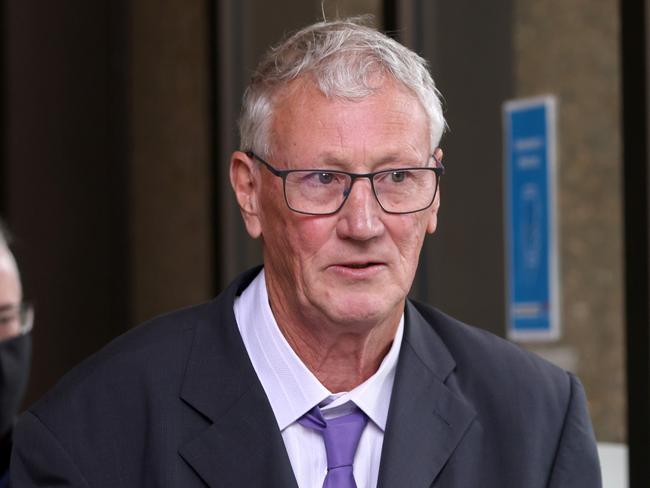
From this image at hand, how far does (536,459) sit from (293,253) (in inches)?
24.5

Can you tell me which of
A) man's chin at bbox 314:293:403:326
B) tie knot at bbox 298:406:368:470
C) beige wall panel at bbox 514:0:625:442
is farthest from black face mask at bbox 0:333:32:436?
beige wall panel at bbox 514:0:625:442

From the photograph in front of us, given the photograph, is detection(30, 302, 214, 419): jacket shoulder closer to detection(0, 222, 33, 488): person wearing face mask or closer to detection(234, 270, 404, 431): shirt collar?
detection(234, 270, 404, 431): shirt collar

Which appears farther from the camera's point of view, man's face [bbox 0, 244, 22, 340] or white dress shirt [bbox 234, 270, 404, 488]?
man's face [bbox 0, 244, 22, 340]

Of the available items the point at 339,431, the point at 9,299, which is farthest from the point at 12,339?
the point at 339,431

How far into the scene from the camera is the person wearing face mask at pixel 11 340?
3.15 metres

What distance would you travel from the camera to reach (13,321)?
3246 mm

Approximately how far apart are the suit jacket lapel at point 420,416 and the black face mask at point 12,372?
4.51 ft

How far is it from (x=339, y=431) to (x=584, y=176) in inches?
109

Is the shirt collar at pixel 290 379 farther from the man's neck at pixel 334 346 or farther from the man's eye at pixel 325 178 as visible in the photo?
the man's eye at pixel 325 178

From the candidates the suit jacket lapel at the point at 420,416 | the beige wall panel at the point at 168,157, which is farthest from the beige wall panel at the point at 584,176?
the suit jacket lapel at the point at 420,416

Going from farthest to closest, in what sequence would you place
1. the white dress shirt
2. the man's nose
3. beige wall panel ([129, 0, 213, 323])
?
1. beige wall panel ([129, 0, 213, 323])
2. the white dress shirt
3. the man's nose

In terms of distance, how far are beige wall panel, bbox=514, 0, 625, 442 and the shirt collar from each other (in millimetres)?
2157

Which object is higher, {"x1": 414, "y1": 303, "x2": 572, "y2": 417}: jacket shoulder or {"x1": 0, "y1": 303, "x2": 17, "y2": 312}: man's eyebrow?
{"x1": 0, "y1": 303, "x2": 17, "y2": 312}: man's eyebrow

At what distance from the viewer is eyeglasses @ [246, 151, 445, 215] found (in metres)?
2.00
